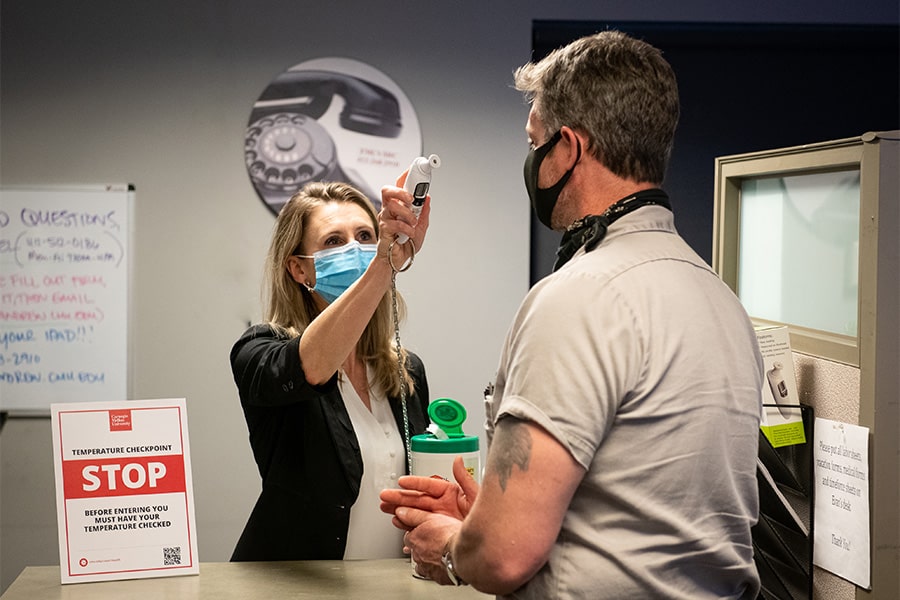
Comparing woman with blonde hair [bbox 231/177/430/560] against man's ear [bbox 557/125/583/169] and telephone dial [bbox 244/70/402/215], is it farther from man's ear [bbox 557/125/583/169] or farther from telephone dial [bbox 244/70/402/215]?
telephone dial [bbox 244/70/402/215]

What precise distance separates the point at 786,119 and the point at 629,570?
9.34 feet

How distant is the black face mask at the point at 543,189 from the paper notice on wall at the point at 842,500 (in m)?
0.60

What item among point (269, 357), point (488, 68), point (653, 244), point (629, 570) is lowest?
point (629, 570)

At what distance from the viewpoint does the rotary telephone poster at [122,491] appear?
4.82 feet

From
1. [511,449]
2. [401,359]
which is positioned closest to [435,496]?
[511,449]

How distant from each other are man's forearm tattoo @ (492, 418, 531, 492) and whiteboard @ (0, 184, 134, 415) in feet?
8.13

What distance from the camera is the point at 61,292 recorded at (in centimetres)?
313

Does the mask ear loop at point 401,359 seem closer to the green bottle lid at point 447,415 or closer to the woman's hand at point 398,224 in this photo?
the woman's hand at point 398,224

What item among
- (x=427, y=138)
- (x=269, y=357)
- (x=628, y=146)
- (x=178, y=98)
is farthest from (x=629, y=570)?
(x=178, y=98)

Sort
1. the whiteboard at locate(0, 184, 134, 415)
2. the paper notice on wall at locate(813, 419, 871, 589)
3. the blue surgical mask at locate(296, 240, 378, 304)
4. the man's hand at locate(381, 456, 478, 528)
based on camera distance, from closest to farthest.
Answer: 1. the man's hand at locate(381, 456, 478, 528)
2. the paper notice on wall at locate(813, 419, 871, 589)
3. the blue surgical mask at locate(296, 240, 378, 304)
4. the whiteboard at locate(0, 184, 134, 415)

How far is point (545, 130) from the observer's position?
1.15 meters

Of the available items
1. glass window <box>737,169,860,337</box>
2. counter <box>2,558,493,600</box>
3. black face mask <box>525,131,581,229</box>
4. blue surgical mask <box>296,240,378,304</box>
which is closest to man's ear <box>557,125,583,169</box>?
black face mask <box>525,131,581,229</box>

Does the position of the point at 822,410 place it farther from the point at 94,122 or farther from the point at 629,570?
the point at 94,122

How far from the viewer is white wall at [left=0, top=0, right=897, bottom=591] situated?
3.16 meters
